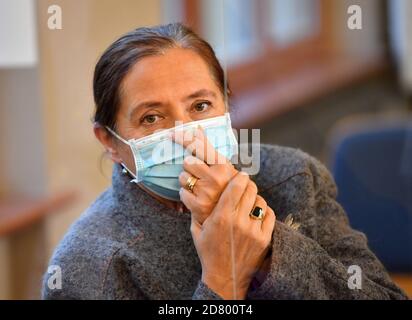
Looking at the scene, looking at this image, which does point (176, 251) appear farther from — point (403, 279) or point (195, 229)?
point (403, 279)

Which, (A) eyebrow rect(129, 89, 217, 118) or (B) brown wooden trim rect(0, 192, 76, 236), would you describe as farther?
(B) brown wooden trim rect(0, 192, 76, 236)

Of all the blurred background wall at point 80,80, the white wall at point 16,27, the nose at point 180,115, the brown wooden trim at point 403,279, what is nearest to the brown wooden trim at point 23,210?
the blurred background wall at point 80,80

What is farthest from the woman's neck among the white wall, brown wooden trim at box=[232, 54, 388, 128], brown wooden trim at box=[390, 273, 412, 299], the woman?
brown wooden trim at box=[232, 54, 388, 128]

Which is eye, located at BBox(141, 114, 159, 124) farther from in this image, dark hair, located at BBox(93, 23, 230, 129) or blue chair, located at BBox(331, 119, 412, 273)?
blue chair, located at BBox(331, 119, 412, 273)

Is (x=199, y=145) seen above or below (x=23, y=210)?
above

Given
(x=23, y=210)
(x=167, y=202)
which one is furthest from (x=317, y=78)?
(x=167, y=202)

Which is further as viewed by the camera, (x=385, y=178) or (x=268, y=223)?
(x=385, y=178)

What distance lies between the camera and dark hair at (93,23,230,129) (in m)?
0.89

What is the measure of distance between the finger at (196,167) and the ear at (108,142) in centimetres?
12

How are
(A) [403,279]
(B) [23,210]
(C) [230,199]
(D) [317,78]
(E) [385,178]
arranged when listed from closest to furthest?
(C) [230,199], (B) [23,210], (E) [385,178], (A) [403,279], (D) [317,78]

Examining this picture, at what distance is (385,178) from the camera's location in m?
1.67

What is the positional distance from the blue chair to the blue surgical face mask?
1.77 ft

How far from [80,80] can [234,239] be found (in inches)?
14.0
